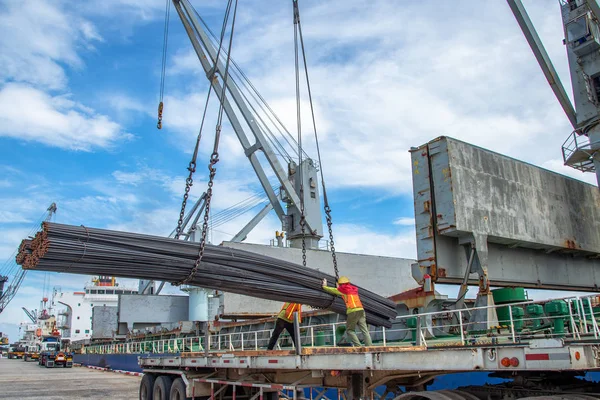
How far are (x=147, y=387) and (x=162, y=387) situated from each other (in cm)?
133

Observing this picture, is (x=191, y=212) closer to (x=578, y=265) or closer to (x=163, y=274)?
(x=578, y=265)

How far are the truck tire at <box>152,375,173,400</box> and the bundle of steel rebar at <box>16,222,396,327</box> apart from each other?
4.70 m

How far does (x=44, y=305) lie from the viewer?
284 feet

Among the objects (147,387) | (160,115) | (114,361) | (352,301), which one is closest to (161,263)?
(352,301)

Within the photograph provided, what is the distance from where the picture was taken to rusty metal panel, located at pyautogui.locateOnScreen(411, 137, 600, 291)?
1144 cm

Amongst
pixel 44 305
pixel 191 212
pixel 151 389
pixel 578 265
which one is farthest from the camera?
pixel 44 305

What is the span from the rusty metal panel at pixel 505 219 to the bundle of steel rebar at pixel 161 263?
3.49 metres

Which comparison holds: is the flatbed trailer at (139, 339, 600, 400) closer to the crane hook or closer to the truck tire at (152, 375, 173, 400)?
the truck tire at (152, 375, 173, 400)

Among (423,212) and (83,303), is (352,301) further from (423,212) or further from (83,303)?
(83,303)

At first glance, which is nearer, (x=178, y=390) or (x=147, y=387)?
(x=178, y=390)

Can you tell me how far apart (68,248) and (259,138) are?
2507 centimetres

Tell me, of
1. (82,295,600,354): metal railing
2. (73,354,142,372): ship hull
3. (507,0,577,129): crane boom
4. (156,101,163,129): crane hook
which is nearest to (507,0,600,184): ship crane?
(507,0,577,129): crane boom

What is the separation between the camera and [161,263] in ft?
23.3

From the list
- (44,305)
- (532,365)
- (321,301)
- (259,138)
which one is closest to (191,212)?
(259,138)
